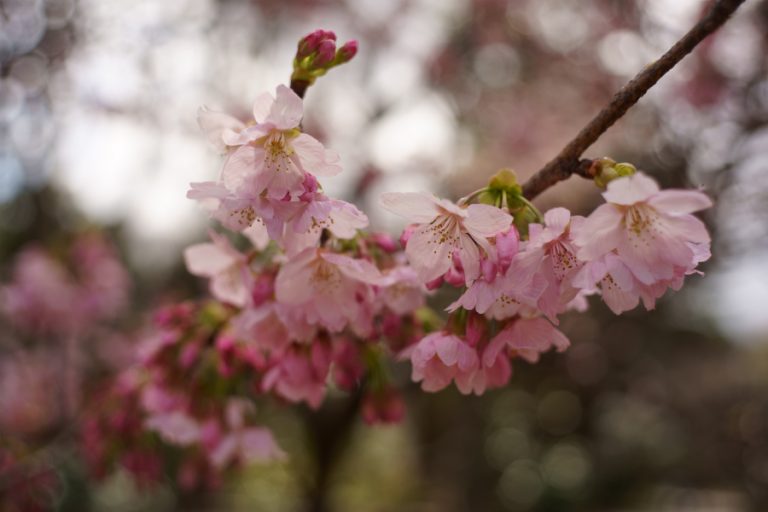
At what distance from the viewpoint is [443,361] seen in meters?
0.96

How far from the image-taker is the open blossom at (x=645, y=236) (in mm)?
799

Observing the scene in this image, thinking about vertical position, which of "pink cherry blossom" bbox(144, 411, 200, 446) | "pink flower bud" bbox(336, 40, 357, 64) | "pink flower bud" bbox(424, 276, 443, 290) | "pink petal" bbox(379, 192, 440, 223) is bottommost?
"pink cherry blossom" bbox(144, 411, 200, 446)

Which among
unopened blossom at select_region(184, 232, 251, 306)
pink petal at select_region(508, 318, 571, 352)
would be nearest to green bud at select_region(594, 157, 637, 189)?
pink petal at select_region(508, 318, 571, 352)

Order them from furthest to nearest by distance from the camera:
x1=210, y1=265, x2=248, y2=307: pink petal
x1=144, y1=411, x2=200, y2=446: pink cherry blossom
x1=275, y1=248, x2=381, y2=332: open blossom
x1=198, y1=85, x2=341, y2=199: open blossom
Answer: x1=144, y1=411, x2=200, y2=446: pink cherry blossom
x1=210, y1=265, x2=248, y2=307: pink petal
x1=275, y1=248, x2=381, y2=332: open blossom
x1=198, y1=85, x2=341, y2=199: open blossom

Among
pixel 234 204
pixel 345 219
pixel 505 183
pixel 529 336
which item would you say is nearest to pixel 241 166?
pixel 234 204

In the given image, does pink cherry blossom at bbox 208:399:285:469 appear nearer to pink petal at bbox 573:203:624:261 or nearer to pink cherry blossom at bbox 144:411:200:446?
pink cherry blossom at bbox 144:411:200:446

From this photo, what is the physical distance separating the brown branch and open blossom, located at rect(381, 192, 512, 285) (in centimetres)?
16

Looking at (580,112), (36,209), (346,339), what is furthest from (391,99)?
(346,339)

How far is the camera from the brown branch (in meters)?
0.82

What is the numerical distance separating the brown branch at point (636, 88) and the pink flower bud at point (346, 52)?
0.39 meters

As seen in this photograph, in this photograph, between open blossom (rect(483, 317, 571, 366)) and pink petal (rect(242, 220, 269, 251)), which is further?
pink petal (rect(242, 220, 269, 251))

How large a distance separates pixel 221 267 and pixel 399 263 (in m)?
0.40

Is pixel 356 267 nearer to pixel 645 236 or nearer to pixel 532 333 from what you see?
pixel 532 333

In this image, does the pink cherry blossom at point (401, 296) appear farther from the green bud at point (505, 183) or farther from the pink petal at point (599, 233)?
the pink petal at point (599, 233)
